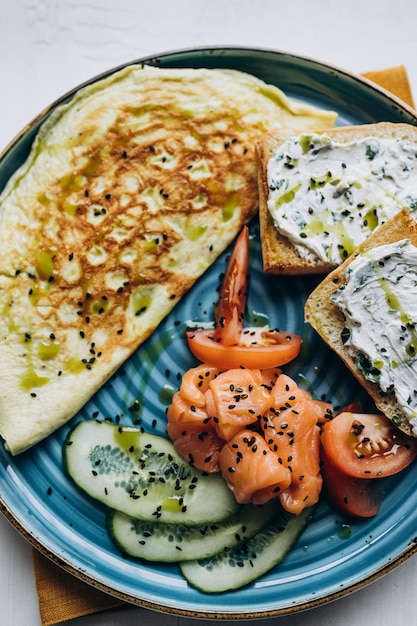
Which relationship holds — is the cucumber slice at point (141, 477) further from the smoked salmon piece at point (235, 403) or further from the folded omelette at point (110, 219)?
the smoked salmon piece at point (235, 403)

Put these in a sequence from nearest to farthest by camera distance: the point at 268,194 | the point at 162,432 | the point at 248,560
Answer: the point at 248,560 → the point at 268,194 → the point at 162,432

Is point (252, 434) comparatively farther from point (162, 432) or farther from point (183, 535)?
point (183, 535)

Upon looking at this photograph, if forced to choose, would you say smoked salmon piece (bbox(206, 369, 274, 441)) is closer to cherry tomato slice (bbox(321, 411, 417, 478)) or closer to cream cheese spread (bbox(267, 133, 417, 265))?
cherry tomato slice (bbox(321, 411, 417, 478))

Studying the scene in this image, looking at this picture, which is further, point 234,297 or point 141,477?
point 234,297

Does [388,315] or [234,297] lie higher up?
[234,297]

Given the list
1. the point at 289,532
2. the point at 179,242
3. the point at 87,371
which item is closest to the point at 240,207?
the point at 179,242

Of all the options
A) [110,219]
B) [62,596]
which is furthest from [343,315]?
[62,596]

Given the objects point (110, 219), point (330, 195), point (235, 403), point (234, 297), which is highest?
point (110, 219)
